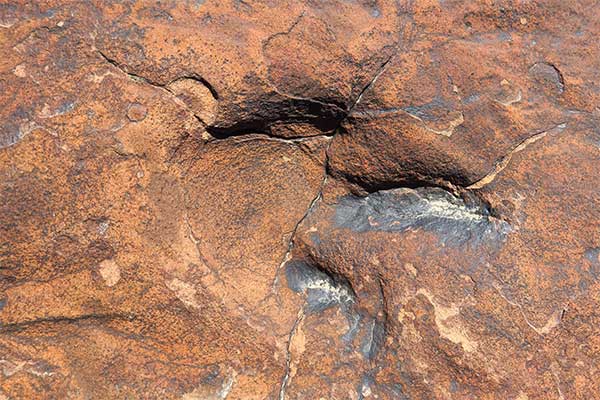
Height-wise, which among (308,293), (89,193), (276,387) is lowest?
(276,387)

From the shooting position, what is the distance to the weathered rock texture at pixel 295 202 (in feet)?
3.76

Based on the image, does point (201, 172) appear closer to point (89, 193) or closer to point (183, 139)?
point (183, 139)

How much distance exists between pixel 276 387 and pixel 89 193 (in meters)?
0.53

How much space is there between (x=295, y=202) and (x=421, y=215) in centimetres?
26

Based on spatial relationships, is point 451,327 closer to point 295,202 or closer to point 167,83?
point 295,202

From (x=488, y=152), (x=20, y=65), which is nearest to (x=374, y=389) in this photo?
(x=488, y=152)

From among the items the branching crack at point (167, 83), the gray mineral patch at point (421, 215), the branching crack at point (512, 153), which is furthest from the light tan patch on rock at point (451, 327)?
the branching crack at point (167, 83)

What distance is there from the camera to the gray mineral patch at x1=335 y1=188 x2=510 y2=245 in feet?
4.00

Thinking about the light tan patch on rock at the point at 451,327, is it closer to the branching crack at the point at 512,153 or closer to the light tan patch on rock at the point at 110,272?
the branching crack at the point at 512,153

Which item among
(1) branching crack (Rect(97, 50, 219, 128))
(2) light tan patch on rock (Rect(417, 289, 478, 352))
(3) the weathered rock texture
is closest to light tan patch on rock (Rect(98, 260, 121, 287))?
(3) the weathered rock texture

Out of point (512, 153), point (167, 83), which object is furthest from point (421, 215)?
point (167, 83)

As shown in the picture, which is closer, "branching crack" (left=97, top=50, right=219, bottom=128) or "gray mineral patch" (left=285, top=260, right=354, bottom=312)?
"branching crack" (left=97, top=50, right=219, bottom=128)

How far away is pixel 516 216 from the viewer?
119 centimetres

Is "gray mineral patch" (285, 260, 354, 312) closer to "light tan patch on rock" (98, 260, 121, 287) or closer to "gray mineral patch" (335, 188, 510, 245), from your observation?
"gray mineral patch" (335, 188, 510, 245)
